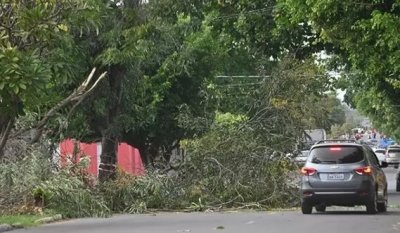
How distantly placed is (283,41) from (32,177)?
9.34m

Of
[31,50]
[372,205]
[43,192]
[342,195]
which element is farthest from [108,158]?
[31,50]

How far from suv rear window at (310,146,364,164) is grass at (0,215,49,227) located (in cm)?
655

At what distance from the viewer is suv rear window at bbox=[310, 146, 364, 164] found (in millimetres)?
18094

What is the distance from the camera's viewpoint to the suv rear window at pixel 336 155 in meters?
18.1

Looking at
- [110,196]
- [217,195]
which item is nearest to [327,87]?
[217,195]

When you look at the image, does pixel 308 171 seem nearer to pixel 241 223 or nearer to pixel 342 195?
pixel 342 195

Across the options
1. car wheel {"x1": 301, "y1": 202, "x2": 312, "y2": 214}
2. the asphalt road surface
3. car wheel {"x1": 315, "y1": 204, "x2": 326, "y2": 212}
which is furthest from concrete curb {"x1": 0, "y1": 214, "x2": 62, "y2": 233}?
car wheel {"x1": 315, "y1": 204, "x2": 326, "y2": 212}

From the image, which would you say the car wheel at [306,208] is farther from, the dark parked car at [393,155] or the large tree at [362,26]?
the dark parked car at [393,155]

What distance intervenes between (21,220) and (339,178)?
7.24 metres

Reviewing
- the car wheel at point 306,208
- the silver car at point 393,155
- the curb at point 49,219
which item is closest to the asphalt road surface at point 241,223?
the car wheel at point 306,208

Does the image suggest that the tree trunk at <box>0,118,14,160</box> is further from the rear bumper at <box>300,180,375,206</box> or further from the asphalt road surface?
the rear bumper at <box>300,180,375,206</box>

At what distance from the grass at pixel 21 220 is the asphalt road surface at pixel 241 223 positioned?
481 mm

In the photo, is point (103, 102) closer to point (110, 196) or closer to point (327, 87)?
point (110, 196)

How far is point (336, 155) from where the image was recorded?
Result: 18141 mm
